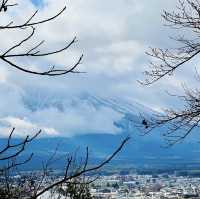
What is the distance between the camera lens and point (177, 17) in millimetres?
9203

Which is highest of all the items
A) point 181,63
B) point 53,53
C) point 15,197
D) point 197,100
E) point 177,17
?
point 177,17

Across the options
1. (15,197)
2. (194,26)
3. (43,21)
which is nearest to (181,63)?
(194,26)

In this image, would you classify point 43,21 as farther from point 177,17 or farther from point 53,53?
point 177,17

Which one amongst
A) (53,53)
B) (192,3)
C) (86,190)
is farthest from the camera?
(86,190)

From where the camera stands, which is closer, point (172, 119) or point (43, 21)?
point (43, 21)

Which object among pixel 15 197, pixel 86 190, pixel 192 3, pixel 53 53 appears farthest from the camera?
pixel 86 190

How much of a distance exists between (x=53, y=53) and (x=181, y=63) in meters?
6.36

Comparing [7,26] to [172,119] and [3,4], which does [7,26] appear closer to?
[3,4]

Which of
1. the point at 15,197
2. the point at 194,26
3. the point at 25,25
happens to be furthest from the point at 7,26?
the point at 194,26

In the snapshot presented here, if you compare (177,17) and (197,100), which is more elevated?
(177,17)

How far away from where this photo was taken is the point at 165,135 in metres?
9.31

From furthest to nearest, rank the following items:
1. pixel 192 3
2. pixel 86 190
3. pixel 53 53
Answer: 1. pixel 86 190
2. pixel 192 3
3. pixel 53 53

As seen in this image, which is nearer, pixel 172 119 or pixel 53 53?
pixel 53 53

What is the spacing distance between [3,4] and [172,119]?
Answer: 6179 millimetres
